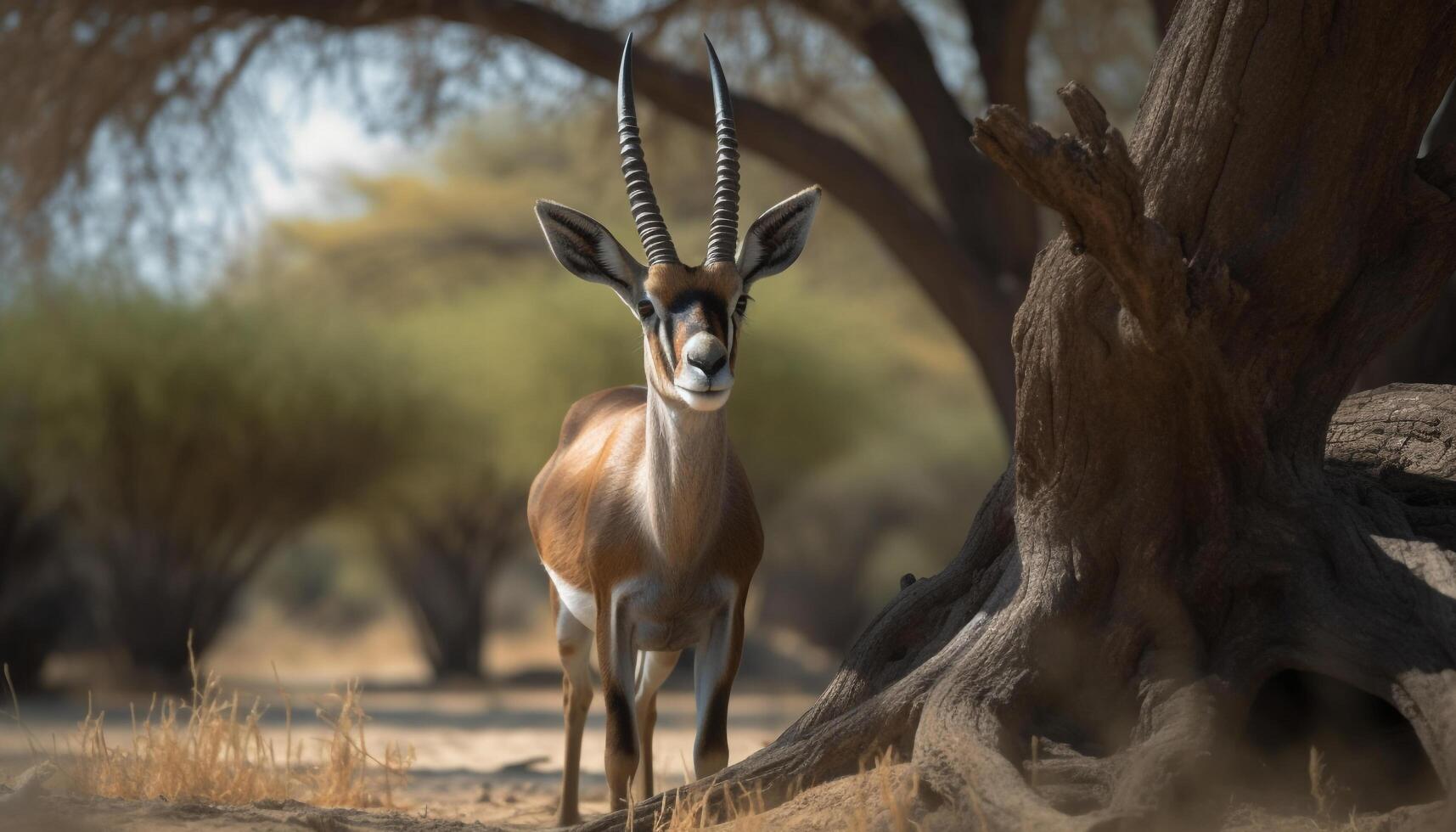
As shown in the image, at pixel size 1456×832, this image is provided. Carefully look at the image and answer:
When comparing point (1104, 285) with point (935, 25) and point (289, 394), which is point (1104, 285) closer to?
point (935, 25)

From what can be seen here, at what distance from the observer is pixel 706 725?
5156 mm

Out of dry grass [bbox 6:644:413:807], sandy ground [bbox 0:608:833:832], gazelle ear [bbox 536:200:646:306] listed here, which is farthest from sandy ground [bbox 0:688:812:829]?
gazelle ear [bbox 536:200:646:306]

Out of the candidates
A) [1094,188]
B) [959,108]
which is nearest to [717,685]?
[1094,188]

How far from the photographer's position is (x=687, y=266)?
4887 millimetres

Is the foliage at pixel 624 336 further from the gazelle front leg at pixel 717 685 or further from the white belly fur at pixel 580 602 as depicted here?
the gazelle front leg at pixel 717 685

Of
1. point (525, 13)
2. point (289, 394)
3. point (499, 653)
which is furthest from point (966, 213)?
point (499, 653)

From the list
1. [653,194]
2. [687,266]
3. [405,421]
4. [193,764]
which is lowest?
[193,764]

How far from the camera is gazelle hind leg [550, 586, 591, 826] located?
6078 millimetres

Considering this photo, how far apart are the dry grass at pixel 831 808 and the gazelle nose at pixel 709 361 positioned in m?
1.26

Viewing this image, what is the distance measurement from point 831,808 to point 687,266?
180 centimetres

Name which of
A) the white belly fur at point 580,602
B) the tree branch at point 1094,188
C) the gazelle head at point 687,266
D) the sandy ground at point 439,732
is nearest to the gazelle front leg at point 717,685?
the sandy ground at point 439,732

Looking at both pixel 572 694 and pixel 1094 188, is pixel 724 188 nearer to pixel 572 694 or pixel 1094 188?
pixel 1094 188

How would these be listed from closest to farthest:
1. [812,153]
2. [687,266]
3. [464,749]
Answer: [687,266] < [464,749] < [812,153]

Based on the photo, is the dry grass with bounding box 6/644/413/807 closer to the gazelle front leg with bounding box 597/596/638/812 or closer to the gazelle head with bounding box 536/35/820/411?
the gazelle front leg with bounding box 597/596/638/812
